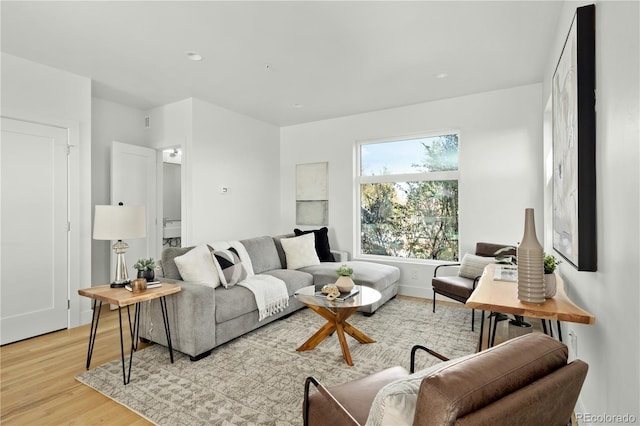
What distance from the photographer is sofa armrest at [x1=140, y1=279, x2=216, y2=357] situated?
8.83ft

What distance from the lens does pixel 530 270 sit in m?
1.71

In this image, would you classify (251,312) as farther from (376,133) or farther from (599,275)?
(376,133)

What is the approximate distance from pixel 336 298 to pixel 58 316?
9.81 feet

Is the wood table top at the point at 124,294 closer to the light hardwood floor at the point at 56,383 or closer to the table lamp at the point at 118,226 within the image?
the table lamp at the point at 118,226

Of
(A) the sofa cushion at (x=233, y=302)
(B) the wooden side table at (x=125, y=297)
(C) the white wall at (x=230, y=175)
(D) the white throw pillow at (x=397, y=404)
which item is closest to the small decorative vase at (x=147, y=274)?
(B) the wooden side table at (x=125, y=297)

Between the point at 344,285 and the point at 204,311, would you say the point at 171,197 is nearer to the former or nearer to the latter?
the point at 204,311

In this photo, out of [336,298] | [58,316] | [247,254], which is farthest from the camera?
[247,254]

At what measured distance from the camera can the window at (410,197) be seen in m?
4.63

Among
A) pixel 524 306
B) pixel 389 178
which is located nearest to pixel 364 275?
pixel 389 178

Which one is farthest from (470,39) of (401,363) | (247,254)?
(247,254)

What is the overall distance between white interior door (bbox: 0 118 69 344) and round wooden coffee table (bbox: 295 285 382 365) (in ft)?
8.69

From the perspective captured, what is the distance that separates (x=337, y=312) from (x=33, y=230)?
10.4 ft

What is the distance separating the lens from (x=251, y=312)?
3221 millimetres

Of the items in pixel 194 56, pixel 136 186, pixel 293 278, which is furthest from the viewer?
pixel 136 186
